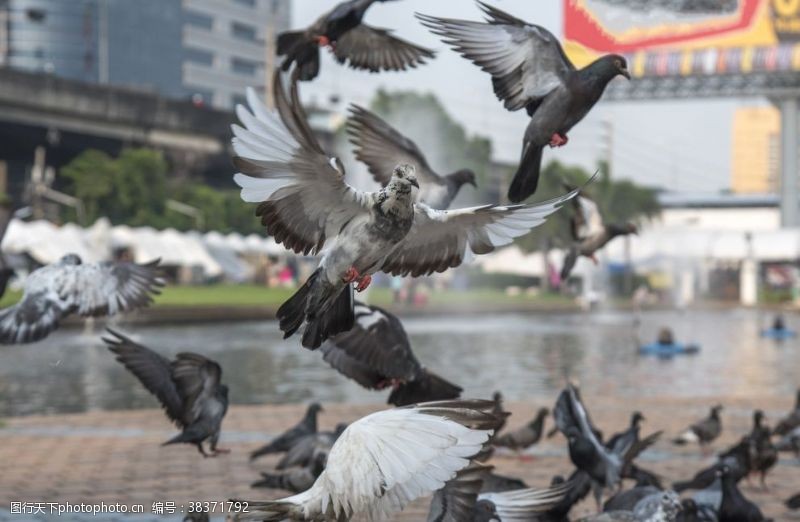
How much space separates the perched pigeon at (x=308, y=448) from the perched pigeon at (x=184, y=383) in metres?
1.18

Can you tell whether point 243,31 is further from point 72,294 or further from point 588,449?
point 72,294

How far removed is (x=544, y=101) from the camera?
4.97 m

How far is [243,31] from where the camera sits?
12200 centimetres

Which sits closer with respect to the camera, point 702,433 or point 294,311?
point 294,311

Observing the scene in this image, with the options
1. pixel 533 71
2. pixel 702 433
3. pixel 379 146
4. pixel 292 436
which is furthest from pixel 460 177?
pixel 702 433

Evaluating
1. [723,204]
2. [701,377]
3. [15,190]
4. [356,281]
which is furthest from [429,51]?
[723,204]

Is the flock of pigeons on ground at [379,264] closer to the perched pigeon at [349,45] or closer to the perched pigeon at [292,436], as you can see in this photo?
the perched pigeon at [349,45]

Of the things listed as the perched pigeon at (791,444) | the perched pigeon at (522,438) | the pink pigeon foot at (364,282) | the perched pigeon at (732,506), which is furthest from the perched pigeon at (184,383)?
the perched pigeon at (791,444)

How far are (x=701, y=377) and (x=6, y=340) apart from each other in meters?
16.9

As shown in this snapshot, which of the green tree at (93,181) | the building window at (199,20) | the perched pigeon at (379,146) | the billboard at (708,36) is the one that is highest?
the building window at (199,20)

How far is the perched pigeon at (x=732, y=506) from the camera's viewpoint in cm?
752

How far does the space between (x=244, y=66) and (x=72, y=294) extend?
119 meters

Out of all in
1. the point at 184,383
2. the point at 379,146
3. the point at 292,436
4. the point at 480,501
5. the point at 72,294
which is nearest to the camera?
the point at 480,501

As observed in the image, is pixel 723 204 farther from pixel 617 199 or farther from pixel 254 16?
pixel 254 16
